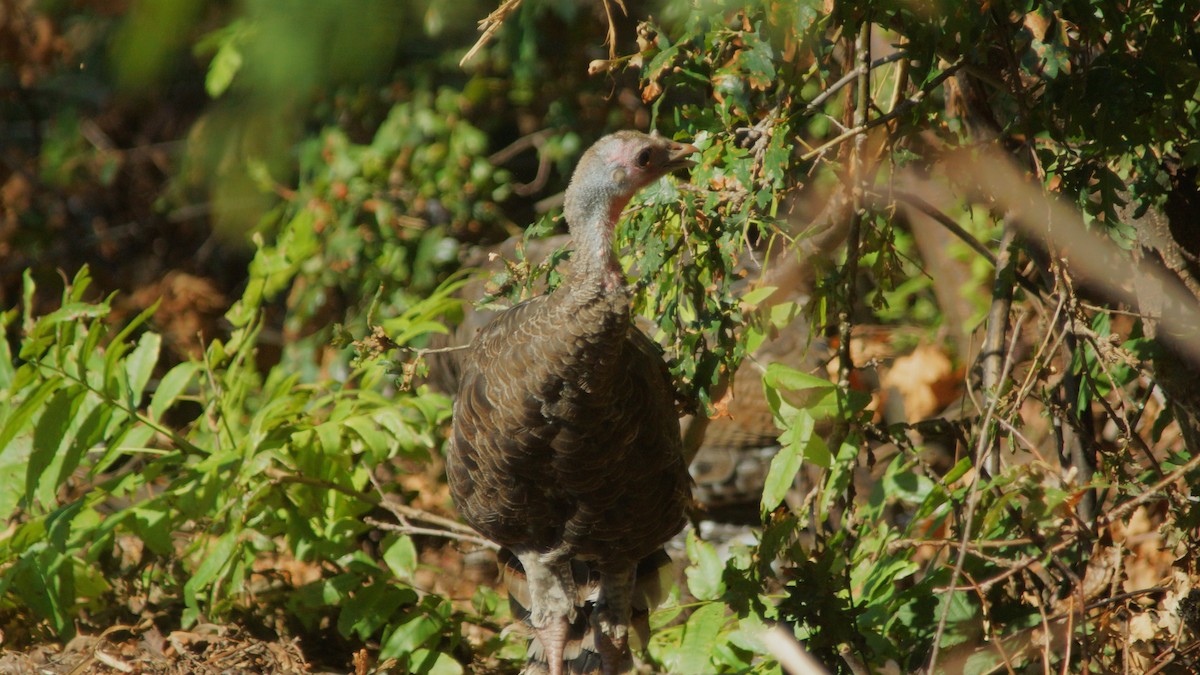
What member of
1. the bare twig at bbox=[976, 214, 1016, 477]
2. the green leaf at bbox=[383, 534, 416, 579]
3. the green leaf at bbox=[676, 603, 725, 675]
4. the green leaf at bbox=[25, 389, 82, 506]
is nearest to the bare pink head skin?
the bare twig at bbox=[976, 214, 1016, 477]

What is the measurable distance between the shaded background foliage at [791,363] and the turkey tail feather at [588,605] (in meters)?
0.08

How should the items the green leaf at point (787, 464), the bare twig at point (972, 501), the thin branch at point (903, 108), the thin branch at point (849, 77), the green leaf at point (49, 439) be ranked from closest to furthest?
the bare twig at point (972, 501), the thin branch at point (903, 108), the thin branch at point (849, 77), the green leaf at point (787, 464), the green leaf at point (49, 439)

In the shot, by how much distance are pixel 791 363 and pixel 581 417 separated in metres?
2.09

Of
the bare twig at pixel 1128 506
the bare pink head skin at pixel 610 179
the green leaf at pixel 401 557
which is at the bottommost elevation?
the green leaf at pixel 401 557

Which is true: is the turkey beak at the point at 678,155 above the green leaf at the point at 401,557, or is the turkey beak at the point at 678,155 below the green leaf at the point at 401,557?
above

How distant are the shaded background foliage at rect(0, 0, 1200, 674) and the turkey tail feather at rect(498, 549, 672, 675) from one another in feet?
0.25

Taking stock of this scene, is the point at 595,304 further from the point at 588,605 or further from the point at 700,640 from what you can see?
the point at 588,605

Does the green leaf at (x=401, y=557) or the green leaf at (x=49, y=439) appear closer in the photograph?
the green leaf at (x=49, y=439)

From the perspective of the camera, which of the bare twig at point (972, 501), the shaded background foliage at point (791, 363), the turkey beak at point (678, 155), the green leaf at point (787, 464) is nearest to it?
the shaded background foliage at point (791, 363)

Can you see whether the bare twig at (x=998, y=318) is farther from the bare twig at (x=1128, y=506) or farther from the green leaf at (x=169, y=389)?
the green leaf at (x=169, y=389)

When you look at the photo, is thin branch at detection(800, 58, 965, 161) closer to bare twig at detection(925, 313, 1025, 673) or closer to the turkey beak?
the turkey beak

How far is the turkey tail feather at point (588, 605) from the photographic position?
3.94 meters

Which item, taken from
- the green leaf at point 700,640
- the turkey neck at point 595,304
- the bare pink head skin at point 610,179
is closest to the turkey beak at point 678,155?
the bare pink head skin at point 610,179

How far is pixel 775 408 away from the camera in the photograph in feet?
10.6
